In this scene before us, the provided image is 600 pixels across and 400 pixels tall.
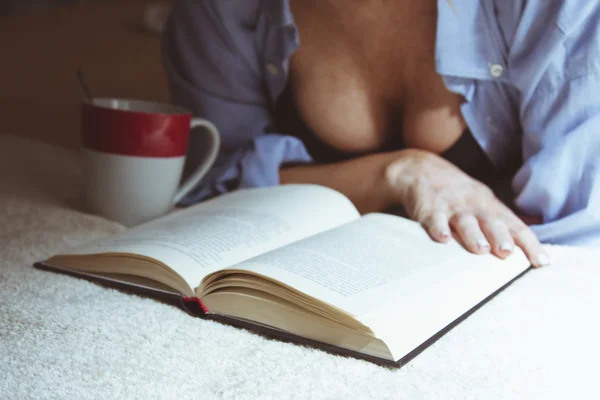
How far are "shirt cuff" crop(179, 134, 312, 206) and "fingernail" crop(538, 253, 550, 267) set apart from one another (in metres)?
0.40

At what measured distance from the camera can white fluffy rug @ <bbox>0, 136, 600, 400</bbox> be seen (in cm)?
40

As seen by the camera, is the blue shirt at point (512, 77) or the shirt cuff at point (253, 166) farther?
the shirt cuff at point (253, 166)

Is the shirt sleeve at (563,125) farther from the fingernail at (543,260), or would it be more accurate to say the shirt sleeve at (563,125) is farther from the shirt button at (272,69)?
the shirt button at (272,69)

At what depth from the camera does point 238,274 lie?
51cm

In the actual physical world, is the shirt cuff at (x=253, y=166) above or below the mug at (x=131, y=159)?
below

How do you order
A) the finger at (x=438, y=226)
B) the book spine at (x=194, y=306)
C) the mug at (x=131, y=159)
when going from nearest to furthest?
the book spine at (x=194, y=306) → the finger at (x=438, y=226) → the mug at (x=131, y=159)

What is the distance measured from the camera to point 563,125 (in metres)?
0.70

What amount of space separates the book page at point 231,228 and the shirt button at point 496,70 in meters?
0.23

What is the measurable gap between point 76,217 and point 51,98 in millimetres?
590

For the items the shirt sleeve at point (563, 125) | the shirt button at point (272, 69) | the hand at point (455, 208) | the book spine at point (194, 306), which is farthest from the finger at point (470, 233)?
the shirt button at point (272, 69)

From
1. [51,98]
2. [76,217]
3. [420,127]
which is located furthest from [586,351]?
[51,98]

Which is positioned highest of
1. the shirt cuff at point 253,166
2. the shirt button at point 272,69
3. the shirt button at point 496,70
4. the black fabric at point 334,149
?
the shirt button at point 496,70

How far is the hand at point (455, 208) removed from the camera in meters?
0.62

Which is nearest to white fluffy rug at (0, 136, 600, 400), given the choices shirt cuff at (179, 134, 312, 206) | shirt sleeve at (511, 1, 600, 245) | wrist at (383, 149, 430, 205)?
shirt sleeve at (511, 1, 600, 245)
